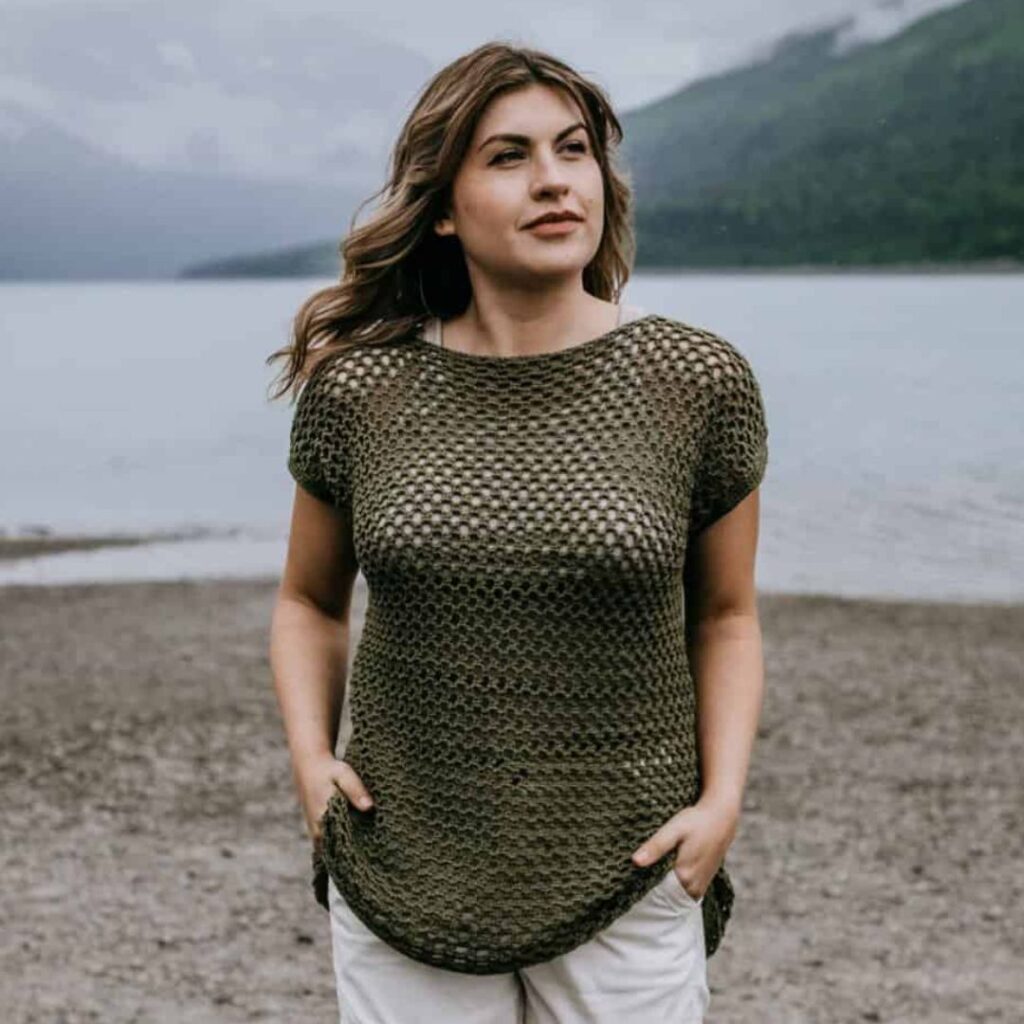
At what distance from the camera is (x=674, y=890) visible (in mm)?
2291

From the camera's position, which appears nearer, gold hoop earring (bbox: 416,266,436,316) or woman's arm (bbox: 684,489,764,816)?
woman's arm (bbox: 684,489,764,816)

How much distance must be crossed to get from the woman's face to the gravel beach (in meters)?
3.80

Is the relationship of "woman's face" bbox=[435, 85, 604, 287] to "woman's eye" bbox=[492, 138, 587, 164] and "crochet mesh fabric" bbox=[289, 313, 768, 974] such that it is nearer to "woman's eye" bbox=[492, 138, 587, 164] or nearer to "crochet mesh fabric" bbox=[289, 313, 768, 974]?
"woman's eye" bbox=[492, 138, 587, 164]

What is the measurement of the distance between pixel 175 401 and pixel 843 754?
64.8m

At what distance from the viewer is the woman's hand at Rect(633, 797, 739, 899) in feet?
7.41

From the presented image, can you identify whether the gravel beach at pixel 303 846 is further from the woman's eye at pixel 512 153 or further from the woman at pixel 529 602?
the woman's eye at pixel 512 153

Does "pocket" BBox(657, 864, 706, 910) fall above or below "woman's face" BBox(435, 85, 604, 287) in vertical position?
below

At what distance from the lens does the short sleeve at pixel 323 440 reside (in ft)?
7.93

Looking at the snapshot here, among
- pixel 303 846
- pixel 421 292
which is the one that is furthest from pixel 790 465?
pixel 421 292

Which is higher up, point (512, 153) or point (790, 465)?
point (512, 153)

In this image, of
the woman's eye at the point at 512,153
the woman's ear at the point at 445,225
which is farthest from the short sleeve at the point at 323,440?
the woman's eye at the point at 512,153

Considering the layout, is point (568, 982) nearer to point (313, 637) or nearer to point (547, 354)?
point (313, 637)

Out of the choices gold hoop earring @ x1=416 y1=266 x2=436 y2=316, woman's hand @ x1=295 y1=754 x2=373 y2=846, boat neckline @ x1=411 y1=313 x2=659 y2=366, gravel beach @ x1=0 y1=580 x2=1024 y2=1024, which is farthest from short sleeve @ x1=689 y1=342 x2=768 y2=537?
gravel beach @ x1=0 y1=580 x2=1024 y2=1024

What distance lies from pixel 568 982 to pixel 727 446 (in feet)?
2.46
